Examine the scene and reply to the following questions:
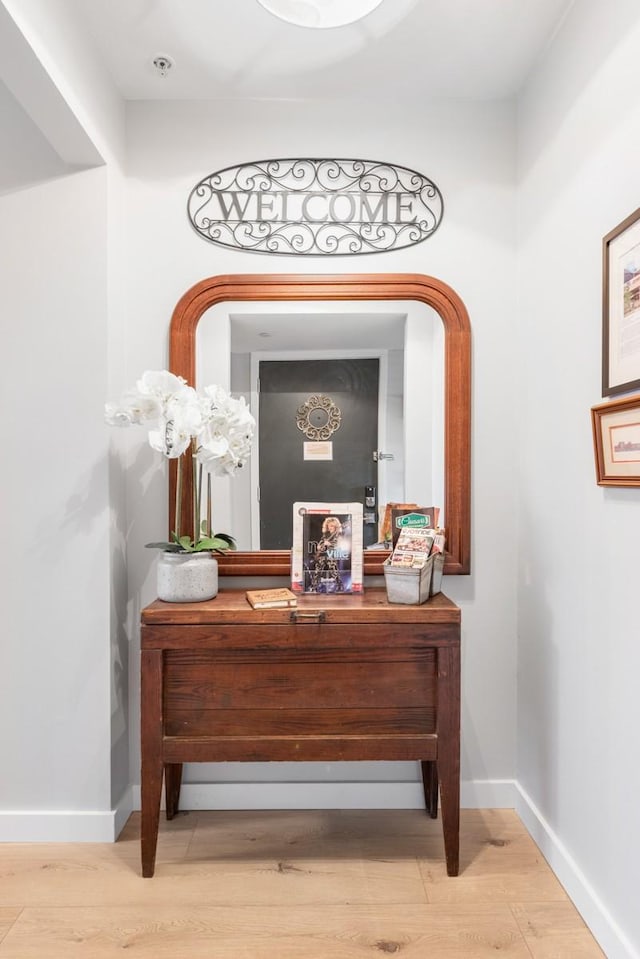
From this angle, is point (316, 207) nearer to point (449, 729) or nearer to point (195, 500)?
point (195, 500)

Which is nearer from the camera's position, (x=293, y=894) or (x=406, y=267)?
(x=293, y=894)

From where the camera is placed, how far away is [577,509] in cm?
174

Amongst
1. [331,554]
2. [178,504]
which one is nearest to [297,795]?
[331,554]

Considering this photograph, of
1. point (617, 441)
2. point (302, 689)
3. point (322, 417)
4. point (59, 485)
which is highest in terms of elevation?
point (322, 417)

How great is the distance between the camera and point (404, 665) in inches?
71.4

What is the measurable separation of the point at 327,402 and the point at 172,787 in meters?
1.44

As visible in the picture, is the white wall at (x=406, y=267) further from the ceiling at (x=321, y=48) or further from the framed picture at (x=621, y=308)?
the framed picture at (x=621, y=308)

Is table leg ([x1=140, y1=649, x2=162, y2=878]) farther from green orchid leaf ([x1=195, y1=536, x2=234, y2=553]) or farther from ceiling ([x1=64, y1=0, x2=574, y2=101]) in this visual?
ceiling ([x1=64, y1=0, x2=574, y2=101])

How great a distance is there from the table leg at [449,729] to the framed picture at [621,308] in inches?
34.0

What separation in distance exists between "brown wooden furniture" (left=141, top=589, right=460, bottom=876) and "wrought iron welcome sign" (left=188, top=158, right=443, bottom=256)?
1.29 metres

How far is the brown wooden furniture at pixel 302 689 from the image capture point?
1.79 metres

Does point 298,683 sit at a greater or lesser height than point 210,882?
greater

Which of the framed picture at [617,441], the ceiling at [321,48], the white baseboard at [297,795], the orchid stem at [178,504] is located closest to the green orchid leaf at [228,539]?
the orchid stem at [178,504]

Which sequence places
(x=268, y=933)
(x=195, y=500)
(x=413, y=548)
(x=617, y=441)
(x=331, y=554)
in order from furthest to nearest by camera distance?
(x=195, y=500) → (x=331, y=554) → (x=413, y=548) → (x=268, y=933) → (x=617, y=441)
